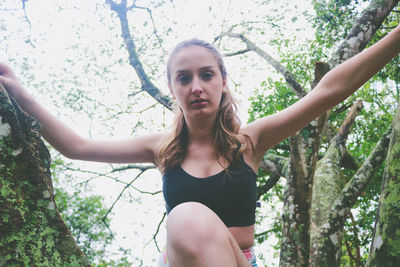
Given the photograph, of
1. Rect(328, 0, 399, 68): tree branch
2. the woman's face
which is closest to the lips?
the woman's face

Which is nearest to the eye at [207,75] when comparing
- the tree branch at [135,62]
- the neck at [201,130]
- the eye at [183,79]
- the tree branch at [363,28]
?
the eye at [183,79]

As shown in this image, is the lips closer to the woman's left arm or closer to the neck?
the neck

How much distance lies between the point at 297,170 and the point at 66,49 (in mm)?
7870

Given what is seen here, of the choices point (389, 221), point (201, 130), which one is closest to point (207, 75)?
point (201, 130)

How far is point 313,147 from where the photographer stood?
3900 millimetres

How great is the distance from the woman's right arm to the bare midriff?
0.88 meters

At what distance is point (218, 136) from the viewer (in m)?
2.47

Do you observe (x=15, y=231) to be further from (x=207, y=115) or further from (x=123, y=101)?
(x=123, y=101)

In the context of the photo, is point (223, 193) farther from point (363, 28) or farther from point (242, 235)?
point (363, 28)

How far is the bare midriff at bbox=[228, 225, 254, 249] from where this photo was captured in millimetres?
2168

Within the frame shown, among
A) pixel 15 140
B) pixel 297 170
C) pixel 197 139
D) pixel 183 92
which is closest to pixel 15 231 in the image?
pixel 15 140

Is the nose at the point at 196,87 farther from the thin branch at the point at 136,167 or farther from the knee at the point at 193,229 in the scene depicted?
the thin branch at the point at 136,167

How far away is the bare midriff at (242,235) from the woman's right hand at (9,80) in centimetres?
153

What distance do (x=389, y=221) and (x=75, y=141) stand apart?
6.38 feet
